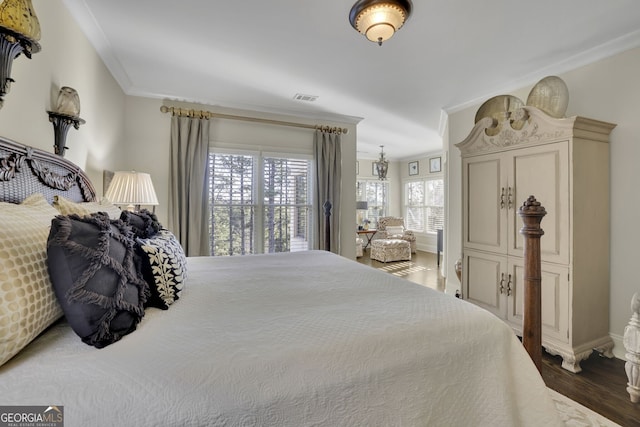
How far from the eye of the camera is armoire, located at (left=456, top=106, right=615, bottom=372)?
2.20m

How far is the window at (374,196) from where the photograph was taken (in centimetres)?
840

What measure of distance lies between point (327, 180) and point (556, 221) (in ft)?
9.42

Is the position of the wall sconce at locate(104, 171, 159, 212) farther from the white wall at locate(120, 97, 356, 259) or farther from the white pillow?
the white pillow

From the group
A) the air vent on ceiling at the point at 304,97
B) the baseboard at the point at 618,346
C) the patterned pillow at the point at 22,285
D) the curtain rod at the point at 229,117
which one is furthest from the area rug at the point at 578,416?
the curtain rod at the point at 229,117

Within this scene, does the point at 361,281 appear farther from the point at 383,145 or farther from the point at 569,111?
the point at 383,145

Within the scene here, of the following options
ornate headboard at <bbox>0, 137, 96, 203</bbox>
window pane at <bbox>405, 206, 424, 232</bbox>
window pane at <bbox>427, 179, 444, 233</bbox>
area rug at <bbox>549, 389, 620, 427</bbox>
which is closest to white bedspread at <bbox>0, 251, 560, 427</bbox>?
ornate headboard at <bbox>0, 137, 96, 203</bbox>

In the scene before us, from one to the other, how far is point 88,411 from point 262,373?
390 mm

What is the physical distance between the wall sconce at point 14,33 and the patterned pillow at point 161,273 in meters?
0.96

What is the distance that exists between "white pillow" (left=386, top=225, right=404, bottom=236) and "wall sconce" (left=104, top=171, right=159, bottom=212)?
6.03 meters

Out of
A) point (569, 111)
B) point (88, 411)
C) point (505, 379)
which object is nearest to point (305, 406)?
point (88, 411)

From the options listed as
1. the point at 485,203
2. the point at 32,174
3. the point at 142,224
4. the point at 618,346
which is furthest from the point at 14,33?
the point at 618,346
